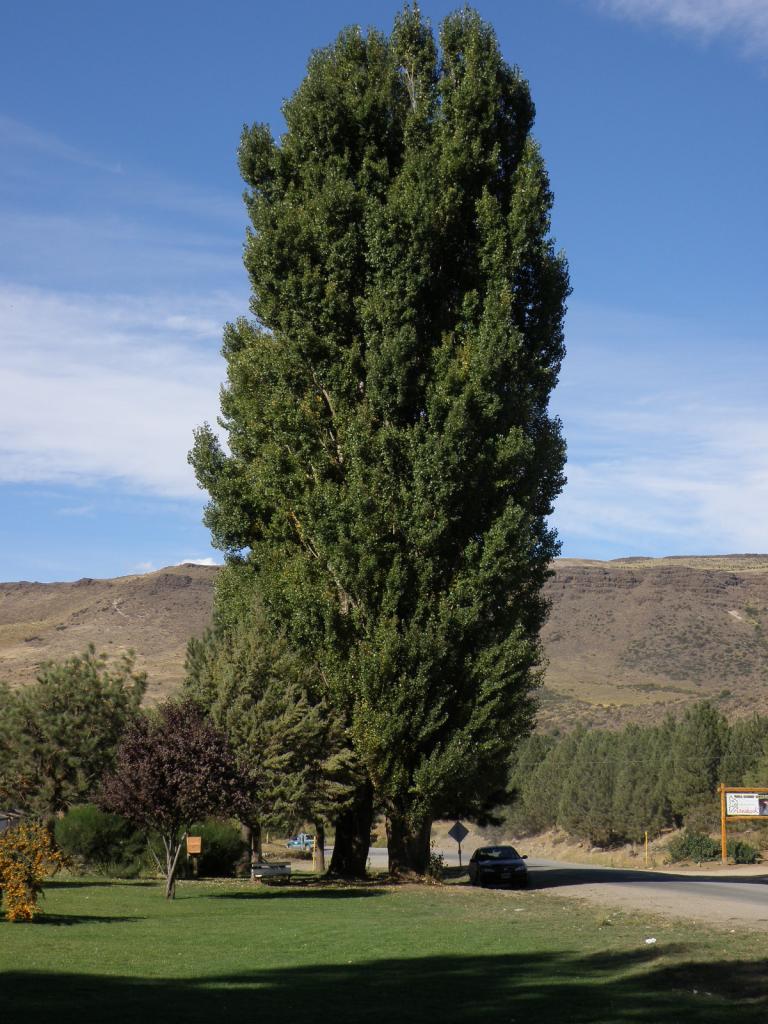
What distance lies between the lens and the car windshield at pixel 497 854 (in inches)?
1196

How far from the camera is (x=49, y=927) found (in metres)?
16.7

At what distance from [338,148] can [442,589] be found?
11.3m

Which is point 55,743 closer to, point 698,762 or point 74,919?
point 74,919

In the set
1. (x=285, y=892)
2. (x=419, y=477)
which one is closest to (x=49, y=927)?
(x=285, y=892)

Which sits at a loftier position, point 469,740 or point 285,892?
point 469,740

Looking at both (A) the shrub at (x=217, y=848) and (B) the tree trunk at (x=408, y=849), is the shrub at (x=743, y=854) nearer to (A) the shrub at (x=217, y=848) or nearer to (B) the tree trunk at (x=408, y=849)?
(A) the shrub at (x=217, y=848)

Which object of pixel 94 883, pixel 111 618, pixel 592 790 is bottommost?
pixel 592 790

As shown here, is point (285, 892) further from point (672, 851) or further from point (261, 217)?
point (672, 851)

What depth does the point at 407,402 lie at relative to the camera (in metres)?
25.3

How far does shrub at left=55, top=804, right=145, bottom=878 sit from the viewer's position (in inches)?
1355

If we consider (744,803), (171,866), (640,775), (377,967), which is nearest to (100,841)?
(171,866)

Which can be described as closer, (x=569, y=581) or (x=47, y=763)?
(x=47, y=763)

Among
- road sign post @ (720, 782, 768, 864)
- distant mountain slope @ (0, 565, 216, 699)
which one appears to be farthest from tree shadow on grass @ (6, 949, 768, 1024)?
distant mountain slope @ (0, 565, 216, 699)

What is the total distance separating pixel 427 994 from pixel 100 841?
26708mm
